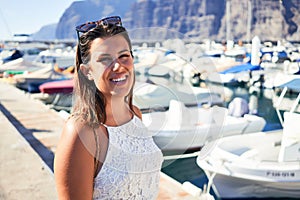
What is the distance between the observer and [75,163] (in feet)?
3.65

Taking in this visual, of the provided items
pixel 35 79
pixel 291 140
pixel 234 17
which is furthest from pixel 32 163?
pixel 234 17

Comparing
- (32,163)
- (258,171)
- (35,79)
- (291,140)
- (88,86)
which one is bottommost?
(35,79)

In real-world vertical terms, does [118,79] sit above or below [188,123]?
above

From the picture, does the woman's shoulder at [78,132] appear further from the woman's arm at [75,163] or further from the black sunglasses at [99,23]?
the black sunglasses at [99,23]

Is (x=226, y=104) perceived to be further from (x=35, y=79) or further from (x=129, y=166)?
(x=35, y=79)

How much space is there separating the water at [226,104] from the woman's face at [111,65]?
44 cm

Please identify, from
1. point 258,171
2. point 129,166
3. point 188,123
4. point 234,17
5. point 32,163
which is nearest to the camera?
point 129,166

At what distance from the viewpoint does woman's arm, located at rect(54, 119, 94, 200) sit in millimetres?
1110

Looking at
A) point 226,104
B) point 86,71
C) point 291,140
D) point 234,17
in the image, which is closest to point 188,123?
point 226,104

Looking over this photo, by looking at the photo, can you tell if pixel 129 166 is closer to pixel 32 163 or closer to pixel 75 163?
pixel 75 163

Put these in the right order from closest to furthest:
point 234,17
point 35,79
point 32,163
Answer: point 32,163 → point 35,79 → point 234,17

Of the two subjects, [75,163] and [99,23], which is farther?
[99,23]

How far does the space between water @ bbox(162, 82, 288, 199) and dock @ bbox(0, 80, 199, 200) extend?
1.35 feet

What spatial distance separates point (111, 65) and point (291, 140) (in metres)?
6.55
